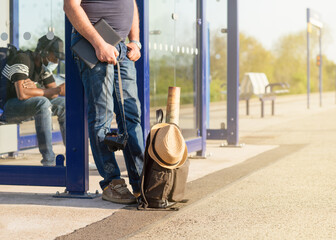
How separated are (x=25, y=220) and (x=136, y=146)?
1057 mm

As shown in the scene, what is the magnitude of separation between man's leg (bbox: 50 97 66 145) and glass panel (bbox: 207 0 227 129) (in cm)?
396

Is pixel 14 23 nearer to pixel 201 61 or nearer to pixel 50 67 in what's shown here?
pixel 50 67

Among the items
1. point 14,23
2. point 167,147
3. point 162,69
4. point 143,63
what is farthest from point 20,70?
point 162,69

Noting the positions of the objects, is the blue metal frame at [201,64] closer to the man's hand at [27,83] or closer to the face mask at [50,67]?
the face mask at [50,67]

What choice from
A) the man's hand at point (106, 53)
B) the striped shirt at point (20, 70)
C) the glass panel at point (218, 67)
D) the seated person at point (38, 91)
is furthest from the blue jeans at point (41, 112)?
the glass panel at point (218, 67)

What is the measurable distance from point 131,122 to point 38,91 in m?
1.00

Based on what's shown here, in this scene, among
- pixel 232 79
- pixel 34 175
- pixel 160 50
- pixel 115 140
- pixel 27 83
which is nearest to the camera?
pixel 115 140

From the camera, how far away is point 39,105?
566 centimetres

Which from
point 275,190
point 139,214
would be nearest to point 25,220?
point 139,214

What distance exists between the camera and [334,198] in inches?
202

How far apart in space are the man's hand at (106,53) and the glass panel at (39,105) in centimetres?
80

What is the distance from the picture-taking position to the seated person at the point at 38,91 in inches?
221

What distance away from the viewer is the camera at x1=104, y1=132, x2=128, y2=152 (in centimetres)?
477

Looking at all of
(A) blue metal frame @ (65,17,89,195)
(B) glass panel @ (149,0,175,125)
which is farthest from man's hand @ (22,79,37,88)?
(B) glass panel @ (149,0,175,125)
